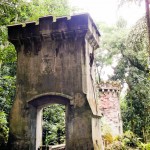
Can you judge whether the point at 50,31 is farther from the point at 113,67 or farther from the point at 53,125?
the point at 113,67

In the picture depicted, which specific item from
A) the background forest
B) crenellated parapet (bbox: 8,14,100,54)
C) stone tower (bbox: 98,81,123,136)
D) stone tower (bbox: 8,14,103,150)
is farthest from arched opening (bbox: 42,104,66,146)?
crenellated parapet (bbox: 8,14,100,54)

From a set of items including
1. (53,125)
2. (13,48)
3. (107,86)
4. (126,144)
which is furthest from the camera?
(107,86)

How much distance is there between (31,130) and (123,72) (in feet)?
56.9

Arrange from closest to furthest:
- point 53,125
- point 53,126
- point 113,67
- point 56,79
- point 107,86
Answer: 1. point 56,79
2. point 53,126
3. point 53,125
4. point 107,86
5. point 113,67

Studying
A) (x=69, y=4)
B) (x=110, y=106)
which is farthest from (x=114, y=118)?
(x=69, y=4)

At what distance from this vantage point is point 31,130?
28.3ft

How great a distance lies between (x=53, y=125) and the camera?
14688 millimetres

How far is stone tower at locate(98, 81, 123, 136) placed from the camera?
20.9 metres

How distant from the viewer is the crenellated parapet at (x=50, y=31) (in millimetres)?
8625

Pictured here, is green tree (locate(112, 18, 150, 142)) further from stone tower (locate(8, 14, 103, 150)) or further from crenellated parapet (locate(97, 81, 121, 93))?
stone tower (locate(8, 14, 103, 150))

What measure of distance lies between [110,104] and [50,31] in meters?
13.6

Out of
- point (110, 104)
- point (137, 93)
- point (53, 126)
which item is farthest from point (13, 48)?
point (137, 93)

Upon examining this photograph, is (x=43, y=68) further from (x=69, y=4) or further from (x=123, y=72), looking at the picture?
(x=123, y=72)

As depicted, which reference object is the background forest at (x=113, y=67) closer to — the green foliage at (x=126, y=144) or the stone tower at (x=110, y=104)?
the green foliage at (x=126, y=144)
